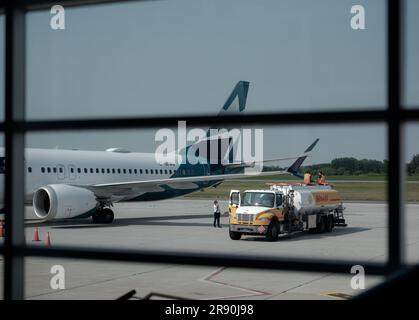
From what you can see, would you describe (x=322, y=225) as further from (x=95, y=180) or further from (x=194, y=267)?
(x=194, y=267)

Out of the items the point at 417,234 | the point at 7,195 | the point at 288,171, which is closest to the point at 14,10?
the point at 7,195

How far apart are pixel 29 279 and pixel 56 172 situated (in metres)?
12.0

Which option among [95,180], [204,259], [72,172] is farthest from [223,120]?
[95,180]

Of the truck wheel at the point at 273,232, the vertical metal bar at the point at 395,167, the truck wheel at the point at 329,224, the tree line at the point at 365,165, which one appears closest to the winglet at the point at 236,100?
the tree line at the point at 365,165

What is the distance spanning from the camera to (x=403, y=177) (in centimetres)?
234

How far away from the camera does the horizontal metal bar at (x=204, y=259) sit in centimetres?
240

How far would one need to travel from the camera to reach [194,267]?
8.84 ft

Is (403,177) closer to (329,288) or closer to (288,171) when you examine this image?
(329,288)

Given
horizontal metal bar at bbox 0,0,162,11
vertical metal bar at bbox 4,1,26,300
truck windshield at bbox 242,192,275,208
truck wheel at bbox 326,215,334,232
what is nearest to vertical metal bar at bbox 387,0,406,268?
horizontal metal bar at bbox 0,0,162,11

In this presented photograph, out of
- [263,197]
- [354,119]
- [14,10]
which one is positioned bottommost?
[263,197]

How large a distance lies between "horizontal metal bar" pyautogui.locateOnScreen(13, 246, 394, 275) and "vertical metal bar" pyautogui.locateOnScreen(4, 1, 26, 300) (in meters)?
0.08

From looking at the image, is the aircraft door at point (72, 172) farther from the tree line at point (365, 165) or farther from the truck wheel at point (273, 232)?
the tree line at point (365, 165)

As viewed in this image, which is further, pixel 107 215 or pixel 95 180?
pixel 95 180

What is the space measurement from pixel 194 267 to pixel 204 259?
0.10 metres
